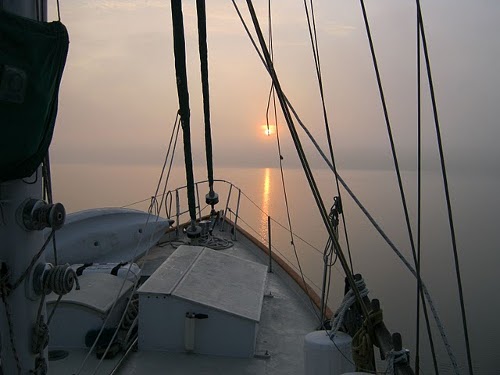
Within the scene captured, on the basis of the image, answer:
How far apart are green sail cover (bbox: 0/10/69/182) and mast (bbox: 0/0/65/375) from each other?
0.16 metres

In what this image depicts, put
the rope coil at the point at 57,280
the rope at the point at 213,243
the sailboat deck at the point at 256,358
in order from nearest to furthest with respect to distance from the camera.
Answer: the rope coil at the point at 57,280 → the sailboat deck at the point at 256,358 → the rope at the point at 213,243

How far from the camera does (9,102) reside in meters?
2.14

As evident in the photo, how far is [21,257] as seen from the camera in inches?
94.6

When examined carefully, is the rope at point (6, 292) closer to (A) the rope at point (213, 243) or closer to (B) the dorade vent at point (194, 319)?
(B) the dorade vent at point (194, 319)

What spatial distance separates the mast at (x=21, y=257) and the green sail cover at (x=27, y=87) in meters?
0.16

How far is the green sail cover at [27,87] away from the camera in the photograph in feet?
6.98

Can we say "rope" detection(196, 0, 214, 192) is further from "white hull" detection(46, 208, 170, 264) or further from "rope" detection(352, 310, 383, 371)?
"rope" detection(352, 310, 383, 371)

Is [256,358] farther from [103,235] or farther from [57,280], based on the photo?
[103,235]

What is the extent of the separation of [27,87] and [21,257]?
857mm

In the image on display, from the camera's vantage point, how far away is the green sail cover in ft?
6.98

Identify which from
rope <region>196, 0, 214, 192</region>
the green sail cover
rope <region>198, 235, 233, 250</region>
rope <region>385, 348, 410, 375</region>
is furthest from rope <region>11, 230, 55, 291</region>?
rope <region>198, 235, 233, 250</region>

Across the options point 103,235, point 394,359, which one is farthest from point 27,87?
point 103,235

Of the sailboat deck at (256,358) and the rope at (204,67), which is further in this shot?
the rope at (204,67)

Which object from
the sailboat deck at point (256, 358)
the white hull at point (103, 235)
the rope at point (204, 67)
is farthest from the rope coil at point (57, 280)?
the rope at point (204, 67)
